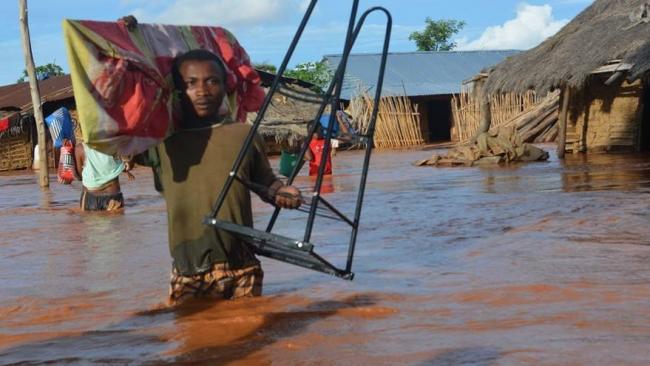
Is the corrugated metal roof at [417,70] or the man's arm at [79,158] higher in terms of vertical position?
the corrugated metal roof at [417,70]

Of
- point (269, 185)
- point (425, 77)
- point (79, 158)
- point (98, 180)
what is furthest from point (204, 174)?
point (425, 77)

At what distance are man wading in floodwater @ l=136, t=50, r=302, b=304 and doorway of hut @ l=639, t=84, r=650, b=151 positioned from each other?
15.5 meters

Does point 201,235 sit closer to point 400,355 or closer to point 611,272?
point 400,355

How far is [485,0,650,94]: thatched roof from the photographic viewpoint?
15211mm

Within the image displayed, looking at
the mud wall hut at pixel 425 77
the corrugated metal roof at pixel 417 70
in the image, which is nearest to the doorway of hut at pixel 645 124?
the mud wall hut at pixel 425 77

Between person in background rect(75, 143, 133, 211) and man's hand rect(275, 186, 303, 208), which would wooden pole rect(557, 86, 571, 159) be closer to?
person in background rect(75, 143, 133, 211)

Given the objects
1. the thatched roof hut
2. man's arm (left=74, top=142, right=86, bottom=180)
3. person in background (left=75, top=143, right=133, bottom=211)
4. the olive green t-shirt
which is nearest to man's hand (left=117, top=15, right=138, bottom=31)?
the olive green t-shirt

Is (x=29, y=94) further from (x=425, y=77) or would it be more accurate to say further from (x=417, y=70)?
(x=417, y=70)

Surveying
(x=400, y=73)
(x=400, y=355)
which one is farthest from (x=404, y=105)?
(x=400, y=355)

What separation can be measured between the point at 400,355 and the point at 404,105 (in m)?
27.5

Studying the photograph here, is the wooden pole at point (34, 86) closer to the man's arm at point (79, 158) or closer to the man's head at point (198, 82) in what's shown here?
the man's arm at point (79, 158)

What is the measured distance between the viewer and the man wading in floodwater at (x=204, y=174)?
3.73 meters

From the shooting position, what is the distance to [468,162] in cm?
1703

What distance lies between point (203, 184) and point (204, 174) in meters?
0.04
